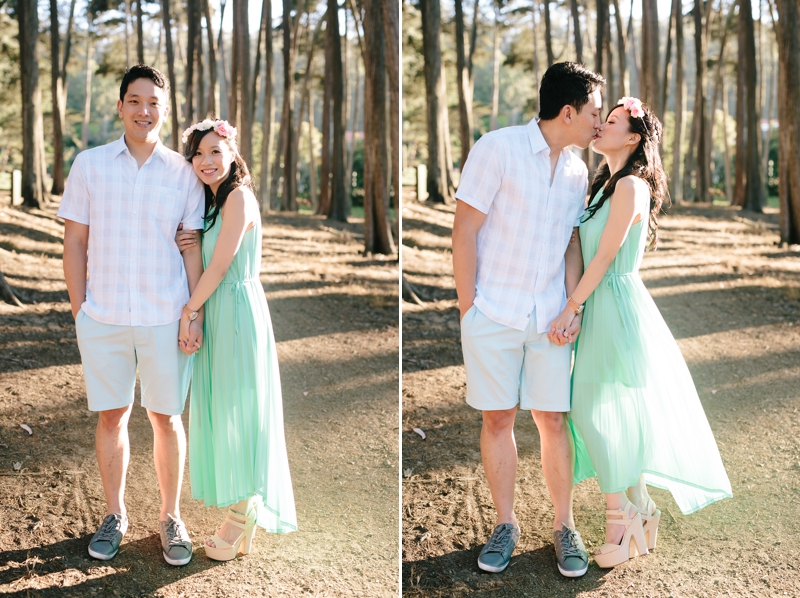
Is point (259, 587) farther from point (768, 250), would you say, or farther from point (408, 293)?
point (768, 250)

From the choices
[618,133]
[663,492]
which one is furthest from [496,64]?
Answer: [618,133]

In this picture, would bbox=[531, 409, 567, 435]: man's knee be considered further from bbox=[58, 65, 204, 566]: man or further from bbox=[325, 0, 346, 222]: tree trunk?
bbox=[325, 0, 346, 222]: tree trunk

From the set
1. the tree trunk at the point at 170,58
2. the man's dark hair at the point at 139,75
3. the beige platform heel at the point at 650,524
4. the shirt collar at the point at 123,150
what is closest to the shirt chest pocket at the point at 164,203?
the shirt collar at the point at 123,150

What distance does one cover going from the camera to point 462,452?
4.36 metres

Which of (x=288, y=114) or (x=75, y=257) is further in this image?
(x=288, y=114)

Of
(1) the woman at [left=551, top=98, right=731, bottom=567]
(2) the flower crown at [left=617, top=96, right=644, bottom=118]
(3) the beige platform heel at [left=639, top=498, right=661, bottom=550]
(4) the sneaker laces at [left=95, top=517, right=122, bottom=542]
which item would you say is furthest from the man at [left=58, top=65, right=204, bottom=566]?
(3) the beige platform heel at [left=639, top=498, right=661, bottom=550]

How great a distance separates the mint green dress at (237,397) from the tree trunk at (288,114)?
13.9 m

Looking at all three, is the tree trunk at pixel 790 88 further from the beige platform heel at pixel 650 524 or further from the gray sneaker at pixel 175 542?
the gray sneaker at pixel 175 542

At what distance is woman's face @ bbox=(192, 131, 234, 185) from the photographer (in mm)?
2840

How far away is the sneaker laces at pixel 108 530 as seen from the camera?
3.02 metres

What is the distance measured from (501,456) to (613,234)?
3.22 ft

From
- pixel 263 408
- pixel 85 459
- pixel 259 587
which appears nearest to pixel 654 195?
pixel 263 408

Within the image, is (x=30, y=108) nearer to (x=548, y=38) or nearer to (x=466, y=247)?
(x=466, y=247)

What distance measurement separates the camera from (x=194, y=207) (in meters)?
2.91
